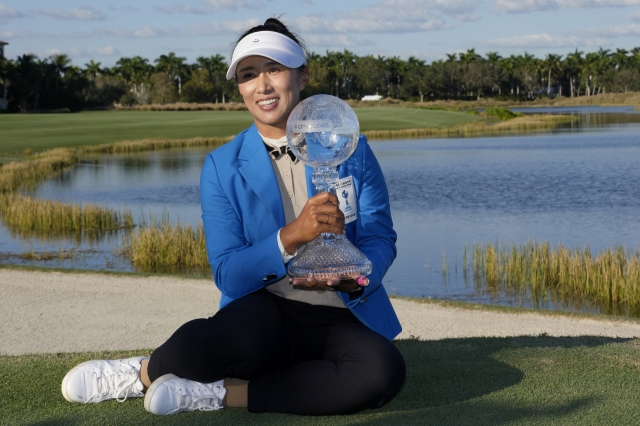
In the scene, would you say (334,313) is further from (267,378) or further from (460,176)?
(460,176)

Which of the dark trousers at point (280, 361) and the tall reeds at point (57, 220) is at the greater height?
the dark trousers at point (280, 361)

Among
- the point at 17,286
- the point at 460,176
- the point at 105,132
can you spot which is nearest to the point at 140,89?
the point at 105,132

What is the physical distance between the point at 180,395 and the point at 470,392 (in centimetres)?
158

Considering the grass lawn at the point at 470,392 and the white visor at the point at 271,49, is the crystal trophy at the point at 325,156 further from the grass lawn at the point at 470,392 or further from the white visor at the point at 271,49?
the grass lawn at the point at 470,392

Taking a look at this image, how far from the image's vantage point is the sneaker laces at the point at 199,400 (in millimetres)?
4406

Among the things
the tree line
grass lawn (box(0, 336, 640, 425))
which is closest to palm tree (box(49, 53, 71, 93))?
the tree line

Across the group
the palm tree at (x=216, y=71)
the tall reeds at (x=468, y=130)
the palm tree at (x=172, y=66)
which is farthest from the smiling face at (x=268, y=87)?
the palm tree at (x=172, y=66)

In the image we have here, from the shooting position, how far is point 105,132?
65000 millimetres

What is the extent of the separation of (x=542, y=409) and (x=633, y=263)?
8.17m

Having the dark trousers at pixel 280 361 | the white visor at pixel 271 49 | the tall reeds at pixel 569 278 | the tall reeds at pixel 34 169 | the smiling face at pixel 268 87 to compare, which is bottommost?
the tall reeds at pixel 569 278

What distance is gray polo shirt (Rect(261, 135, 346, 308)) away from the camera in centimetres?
461

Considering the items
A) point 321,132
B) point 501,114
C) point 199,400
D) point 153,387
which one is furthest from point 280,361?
point 501,114

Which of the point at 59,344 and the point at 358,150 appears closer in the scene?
the point at 358,150

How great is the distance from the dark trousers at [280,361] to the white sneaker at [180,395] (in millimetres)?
40
